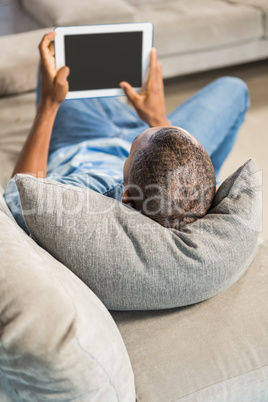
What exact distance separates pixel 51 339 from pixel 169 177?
1.29ft

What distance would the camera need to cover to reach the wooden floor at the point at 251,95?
257 cm

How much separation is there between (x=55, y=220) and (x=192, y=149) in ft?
1.00

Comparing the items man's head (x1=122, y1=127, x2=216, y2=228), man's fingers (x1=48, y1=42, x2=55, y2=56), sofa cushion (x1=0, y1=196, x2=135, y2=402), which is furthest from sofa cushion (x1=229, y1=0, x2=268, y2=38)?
sofa cushion (x1=0, y1=196, x2=135, y2=402)

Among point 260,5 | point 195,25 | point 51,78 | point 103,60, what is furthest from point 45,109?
point 260,5

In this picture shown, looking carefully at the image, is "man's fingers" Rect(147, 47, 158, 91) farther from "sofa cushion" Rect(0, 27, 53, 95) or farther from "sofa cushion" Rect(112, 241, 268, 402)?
"sofa cushion" Rect(112, 241, 268, 402)

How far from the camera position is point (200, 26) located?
2.96m

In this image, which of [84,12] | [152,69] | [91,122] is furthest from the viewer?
[84,12]

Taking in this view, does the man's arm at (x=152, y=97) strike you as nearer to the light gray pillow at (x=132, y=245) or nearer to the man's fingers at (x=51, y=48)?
the man's fingers at (x=51, y=48)

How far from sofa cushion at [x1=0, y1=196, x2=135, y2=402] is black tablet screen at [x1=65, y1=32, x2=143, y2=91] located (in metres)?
0.89

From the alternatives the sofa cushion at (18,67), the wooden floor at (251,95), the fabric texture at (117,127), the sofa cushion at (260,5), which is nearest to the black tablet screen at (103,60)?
the fabric texture at (117,127)

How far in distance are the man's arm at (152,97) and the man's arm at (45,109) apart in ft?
0.68

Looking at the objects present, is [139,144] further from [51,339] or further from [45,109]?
[45,109]

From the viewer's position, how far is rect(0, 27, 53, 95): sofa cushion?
2.15 m

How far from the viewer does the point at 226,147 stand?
80.3 inches
